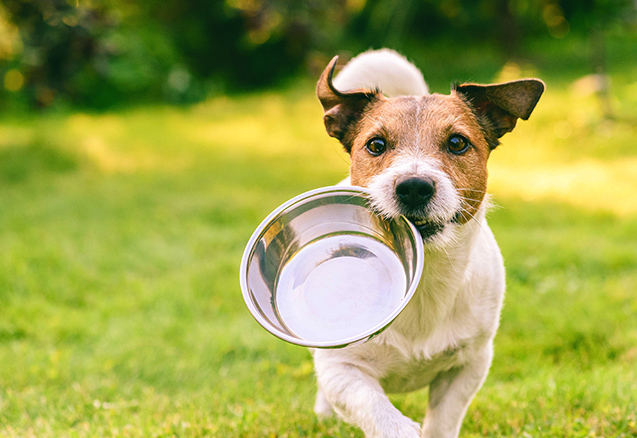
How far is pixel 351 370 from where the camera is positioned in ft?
9.91

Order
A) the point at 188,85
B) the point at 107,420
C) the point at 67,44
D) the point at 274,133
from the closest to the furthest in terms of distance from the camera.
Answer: the point at 107,420, the point at 67,44, the point at 274,133, the point at 188,85

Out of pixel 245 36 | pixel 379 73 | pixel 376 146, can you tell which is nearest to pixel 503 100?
pixel 376 146

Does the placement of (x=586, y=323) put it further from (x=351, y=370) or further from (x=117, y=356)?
(x=117, y=356)

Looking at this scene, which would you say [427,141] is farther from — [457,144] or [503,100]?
[503,100]

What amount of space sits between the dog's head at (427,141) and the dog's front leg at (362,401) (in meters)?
0.70

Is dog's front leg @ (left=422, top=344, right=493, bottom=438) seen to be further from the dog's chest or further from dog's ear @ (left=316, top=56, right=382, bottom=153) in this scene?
dog's ear @ (left=316, top=56, right=382, bottom=153)

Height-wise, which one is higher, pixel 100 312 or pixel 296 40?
pixel 296 40

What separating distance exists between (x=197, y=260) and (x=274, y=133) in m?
6.28

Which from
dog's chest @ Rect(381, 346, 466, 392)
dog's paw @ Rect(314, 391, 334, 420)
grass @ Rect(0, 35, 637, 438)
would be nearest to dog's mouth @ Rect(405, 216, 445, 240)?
dog's chest @ Rect(381, 346, 466, 392)

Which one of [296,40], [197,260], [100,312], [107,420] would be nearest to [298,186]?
[296,40]

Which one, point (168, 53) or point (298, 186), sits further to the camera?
point (168, 53)

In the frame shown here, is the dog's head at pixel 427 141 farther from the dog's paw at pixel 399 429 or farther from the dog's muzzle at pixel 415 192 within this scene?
the dog's paw at pixel 399 429

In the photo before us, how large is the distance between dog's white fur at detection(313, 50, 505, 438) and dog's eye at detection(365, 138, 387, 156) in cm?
20

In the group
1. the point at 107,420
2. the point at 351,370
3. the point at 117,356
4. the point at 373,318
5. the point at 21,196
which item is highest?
the point at 373,318
